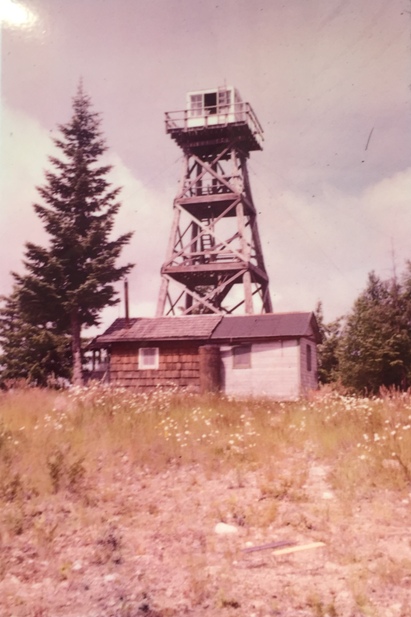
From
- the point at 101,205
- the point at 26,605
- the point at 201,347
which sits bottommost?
the point at 26,605

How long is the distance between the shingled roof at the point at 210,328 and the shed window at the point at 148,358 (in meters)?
0.53

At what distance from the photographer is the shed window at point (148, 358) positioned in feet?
66.7

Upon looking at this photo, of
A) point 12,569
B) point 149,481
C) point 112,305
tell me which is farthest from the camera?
point 112,305

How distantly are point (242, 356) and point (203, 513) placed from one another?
14229 mm

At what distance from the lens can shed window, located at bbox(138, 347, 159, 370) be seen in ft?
66.7

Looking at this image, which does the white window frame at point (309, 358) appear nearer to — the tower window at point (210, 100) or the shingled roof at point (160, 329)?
the shingled roof at point (160, 329)

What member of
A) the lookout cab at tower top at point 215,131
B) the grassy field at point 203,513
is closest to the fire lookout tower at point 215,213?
the lookout cab at tower top at point 215,131

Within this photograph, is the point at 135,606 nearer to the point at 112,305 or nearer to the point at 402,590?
the point at 402,590

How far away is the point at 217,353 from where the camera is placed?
1928 cm

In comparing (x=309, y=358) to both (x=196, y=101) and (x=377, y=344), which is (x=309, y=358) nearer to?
(x=377, y=344)

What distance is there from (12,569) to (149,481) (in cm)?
255

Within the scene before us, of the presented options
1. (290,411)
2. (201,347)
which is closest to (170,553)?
(290,411)

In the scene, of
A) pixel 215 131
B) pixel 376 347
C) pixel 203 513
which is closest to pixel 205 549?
pixel 203 513

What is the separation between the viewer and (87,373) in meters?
21.7
